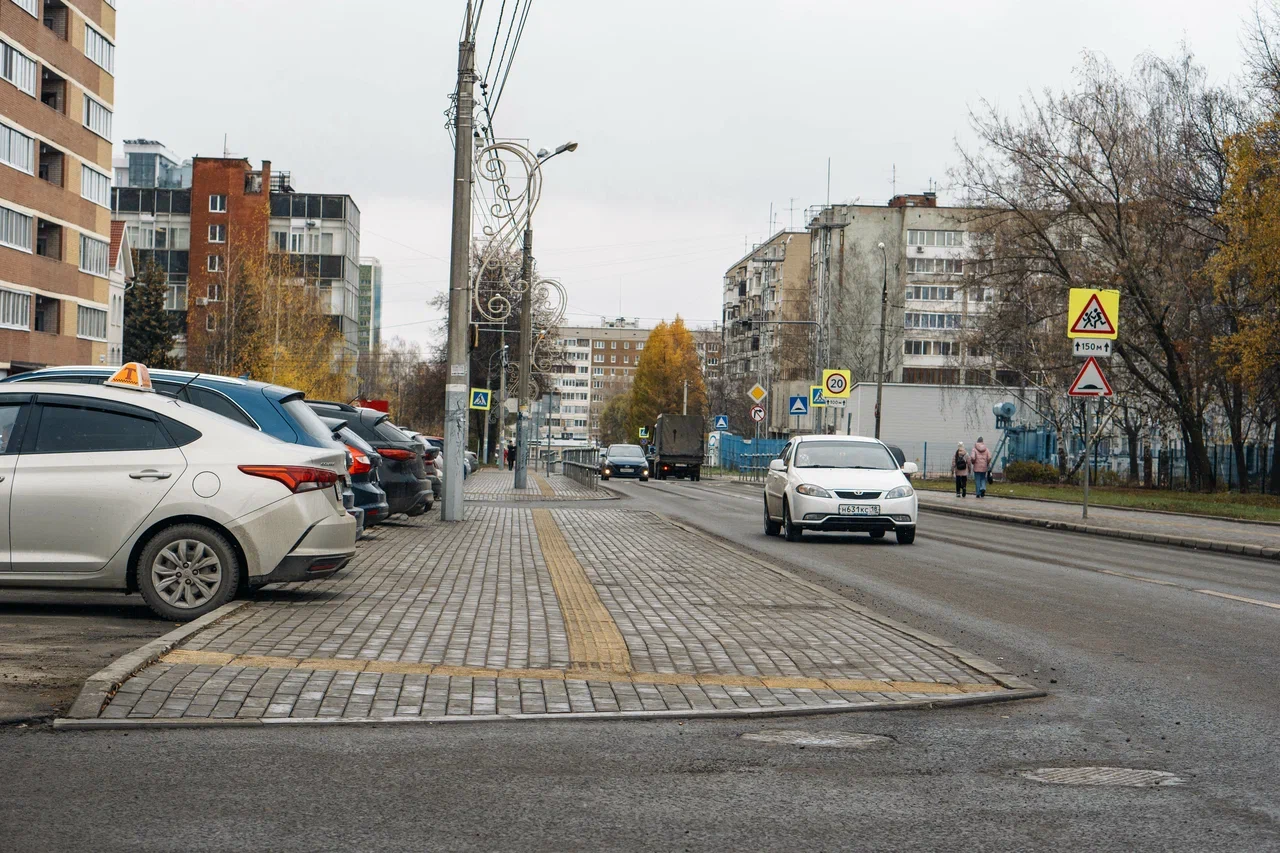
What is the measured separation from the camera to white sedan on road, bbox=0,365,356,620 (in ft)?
31.9

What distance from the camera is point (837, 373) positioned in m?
42.3

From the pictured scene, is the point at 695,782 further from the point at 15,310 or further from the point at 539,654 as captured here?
the point at 15,310

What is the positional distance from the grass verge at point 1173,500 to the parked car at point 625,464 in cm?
1766

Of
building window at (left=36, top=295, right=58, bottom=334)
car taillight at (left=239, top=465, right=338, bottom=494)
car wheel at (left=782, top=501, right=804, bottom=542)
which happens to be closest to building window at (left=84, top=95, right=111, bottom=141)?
building window at (left=36, top=295, right=58, bottom=334)

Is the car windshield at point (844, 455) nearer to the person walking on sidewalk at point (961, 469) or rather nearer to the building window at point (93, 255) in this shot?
the person walking on sidewalk at point (961, 469)

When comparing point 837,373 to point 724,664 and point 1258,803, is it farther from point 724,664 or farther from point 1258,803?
point 1258,803

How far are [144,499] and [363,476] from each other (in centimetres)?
681

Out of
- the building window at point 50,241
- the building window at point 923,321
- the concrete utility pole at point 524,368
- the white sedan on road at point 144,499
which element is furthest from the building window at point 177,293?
the white sedan on road at point 144,499

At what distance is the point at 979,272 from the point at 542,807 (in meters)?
39.9

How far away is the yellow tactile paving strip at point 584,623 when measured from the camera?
8273 millimetres

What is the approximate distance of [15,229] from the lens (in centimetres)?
5109

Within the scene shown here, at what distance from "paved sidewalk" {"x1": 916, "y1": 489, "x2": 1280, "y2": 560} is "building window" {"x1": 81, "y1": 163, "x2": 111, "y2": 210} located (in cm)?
3610

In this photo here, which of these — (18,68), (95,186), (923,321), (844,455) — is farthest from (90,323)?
(923,321)

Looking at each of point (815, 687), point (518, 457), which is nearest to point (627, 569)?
point (815, 687)
